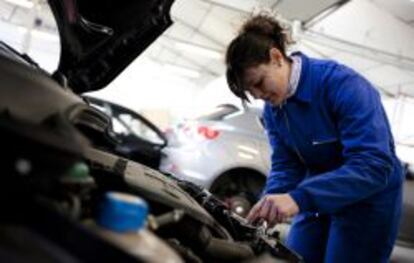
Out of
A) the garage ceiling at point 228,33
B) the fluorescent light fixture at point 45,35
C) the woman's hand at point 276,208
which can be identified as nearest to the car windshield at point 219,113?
the garage ceiling at point 228,33

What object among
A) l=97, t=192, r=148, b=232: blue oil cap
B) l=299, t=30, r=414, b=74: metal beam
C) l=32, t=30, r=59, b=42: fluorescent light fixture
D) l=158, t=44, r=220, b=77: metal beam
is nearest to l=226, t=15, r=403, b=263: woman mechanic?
l=97, t=192, r=148, b=232: blue oil cap

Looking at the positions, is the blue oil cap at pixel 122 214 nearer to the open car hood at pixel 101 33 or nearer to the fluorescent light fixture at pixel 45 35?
the open car hood at pixel 101 33

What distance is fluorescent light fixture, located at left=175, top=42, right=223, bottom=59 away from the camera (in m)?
13.1

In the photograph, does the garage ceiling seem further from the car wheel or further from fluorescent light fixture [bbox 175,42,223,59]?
the car wheel

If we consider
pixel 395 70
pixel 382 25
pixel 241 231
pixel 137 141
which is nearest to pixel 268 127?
pixel 241 231

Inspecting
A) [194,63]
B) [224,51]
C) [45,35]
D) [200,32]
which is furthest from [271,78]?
[45,35]

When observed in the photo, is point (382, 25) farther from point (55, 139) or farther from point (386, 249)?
point (55, 139)

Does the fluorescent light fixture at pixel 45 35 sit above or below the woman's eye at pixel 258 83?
below

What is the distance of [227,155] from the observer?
492 cm

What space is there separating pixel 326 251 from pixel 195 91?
1606 cm

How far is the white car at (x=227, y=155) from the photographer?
4.88 metres

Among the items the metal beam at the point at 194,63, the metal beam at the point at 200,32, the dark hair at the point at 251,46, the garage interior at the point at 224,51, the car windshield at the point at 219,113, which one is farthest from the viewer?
the metal beam at the point at 194,63

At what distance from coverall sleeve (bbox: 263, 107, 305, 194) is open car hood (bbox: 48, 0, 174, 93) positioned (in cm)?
57

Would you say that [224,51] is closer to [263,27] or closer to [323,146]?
[263,27]
